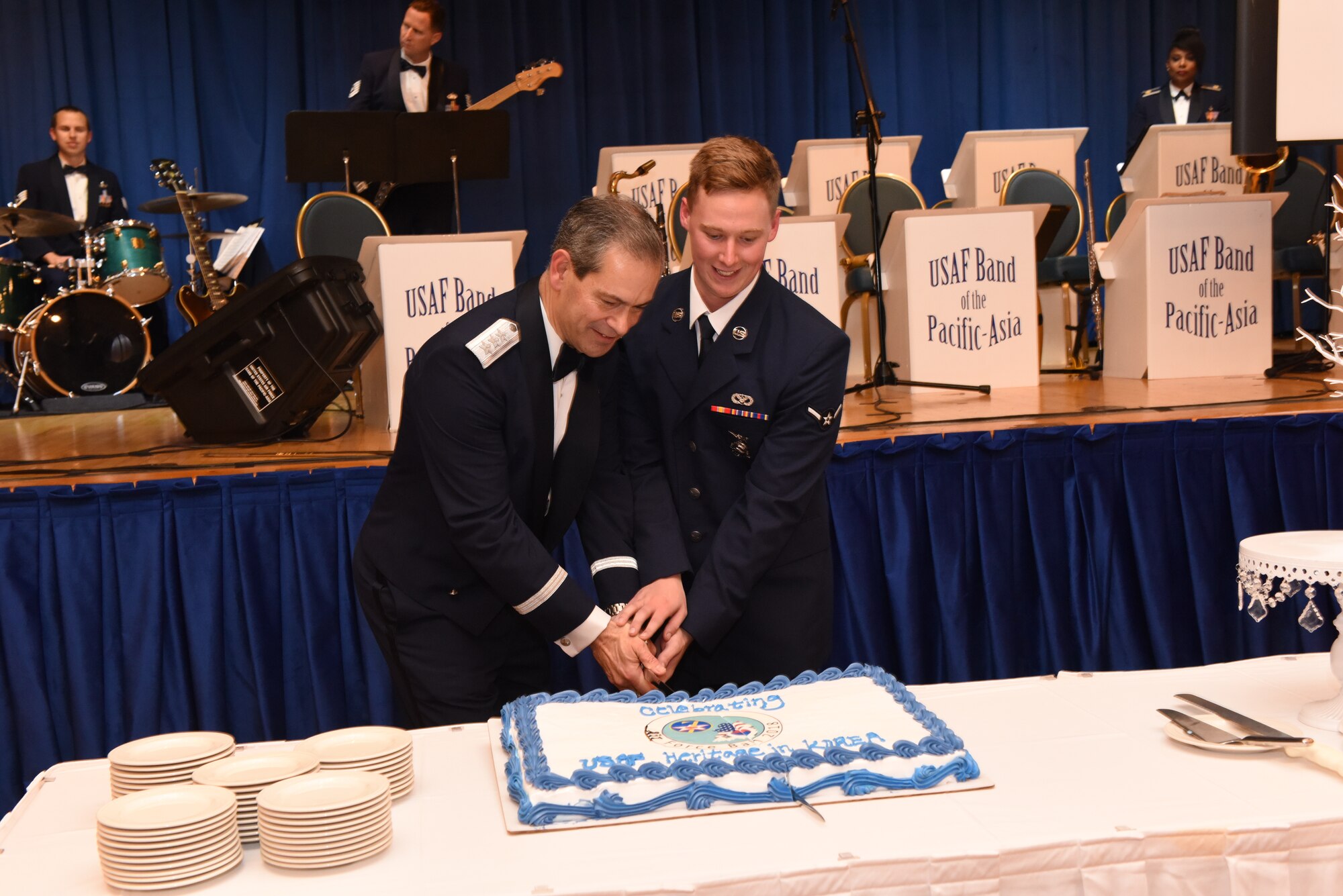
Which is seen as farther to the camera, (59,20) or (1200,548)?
(59,20)

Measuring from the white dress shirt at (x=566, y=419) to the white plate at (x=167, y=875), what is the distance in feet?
2.84

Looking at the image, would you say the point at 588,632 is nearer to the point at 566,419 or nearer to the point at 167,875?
the point at 566,419

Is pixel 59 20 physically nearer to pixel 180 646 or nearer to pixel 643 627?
pixel 180 646

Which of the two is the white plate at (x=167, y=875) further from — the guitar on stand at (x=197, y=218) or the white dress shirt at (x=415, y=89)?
the white dress shirt at (x=415, y=89)

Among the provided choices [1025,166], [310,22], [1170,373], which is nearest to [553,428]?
[1170,373]

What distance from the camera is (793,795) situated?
1354mm

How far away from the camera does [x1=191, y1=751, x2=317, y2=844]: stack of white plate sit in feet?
4.37

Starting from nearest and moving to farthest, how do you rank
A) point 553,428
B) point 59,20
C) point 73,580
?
point 553,428 → point 73,580 → point 59,20

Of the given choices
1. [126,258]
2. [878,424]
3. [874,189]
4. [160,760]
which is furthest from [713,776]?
[126,258]

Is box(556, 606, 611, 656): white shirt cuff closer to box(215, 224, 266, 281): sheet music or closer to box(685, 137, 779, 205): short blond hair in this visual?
box(685, 137, 779, 205): short blond hair

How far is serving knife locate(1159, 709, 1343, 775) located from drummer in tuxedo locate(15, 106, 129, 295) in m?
6.86

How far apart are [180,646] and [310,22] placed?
5.45m

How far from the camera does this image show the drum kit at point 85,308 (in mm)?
6434

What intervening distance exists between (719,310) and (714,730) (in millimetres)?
953
